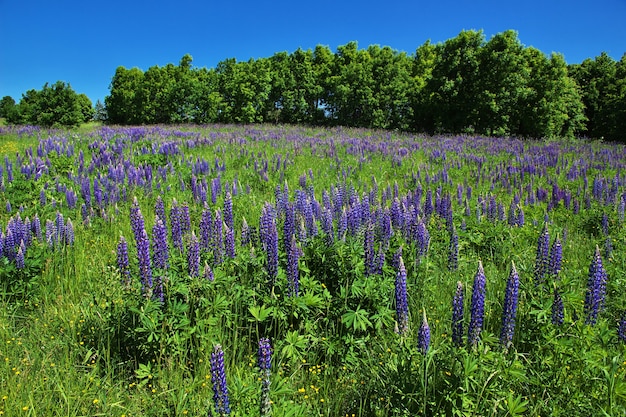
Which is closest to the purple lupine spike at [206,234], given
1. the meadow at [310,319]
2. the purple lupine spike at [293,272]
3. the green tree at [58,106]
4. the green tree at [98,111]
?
the meadow at [310,319]

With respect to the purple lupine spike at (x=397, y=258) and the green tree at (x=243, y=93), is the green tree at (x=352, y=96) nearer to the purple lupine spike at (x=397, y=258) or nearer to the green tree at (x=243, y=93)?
the green tree at (x=243, y=93)

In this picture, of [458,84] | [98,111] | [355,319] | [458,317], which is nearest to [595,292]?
[458,317]

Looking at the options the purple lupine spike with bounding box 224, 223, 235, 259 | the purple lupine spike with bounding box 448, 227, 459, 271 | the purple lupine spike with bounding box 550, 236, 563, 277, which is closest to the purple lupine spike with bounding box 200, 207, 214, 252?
the purple lupine spike with bounding box 224, 223, 235, 259

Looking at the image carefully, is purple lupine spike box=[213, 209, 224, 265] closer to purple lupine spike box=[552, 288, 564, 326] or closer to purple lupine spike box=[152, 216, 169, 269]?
purple lupine spike box=[152, 216, 169, 269]

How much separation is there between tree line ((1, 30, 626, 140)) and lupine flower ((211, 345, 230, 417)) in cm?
2319

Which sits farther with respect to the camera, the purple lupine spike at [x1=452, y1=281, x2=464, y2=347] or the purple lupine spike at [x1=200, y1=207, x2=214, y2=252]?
the purple lupine spike at [x1=200, y1=207, x2=214, y2=252]

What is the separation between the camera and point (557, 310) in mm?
2371

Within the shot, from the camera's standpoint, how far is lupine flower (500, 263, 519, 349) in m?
2.20

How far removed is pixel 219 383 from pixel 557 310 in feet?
6.80

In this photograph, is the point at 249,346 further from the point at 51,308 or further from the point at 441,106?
the point at 441,106

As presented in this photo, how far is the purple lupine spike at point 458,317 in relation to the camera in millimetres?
2189

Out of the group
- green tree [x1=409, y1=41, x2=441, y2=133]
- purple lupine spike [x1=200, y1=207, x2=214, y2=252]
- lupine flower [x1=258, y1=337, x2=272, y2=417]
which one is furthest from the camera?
green tree [x1=409, y1=41, x2=441, y2=133]

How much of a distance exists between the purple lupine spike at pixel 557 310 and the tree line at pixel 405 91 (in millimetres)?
21983

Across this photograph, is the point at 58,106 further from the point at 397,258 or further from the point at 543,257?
the point at 543,257
